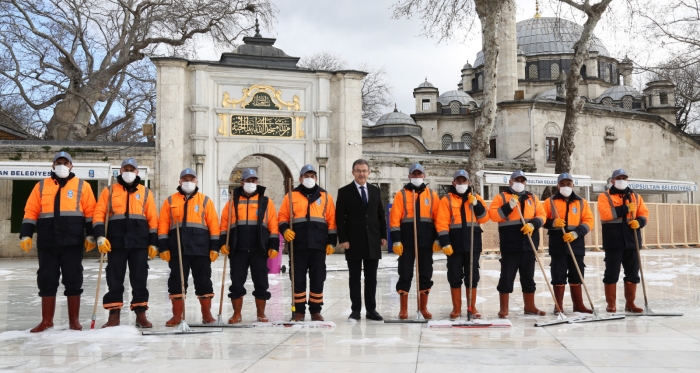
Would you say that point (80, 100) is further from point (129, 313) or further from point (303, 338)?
point (303, 338)

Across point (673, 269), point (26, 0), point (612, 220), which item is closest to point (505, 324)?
point (612, 220)

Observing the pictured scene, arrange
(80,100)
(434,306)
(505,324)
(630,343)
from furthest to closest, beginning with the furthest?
(80,100), (434,306), (505,324), (630,343)

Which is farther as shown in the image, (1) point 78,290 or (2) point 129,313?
(2) point 129,313

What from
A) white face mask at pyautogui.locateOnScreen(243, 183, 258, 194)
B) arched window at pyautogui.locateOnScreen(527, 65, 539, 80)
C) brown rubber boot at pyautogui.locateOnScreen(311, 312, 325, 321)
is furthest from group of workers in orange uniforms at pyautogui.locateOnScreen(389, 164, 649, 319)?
arched window at pyautogui.locateOnScreen(527, 65, 539, 80)

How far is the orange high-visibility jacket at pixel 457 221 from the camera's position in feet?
25.5

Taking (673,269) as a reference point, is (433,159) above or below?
above

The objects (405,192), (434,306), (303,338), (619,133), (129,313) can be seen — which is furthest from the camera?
(619,133)

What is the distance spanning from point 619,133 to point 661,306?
25.8 m

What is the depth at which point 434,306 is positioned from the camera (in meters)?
8.98

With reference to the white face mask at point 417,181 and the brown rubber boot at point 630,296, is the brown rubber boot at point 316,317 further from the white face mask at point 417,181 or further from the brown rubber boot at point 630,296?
the brown rubber boot at point 630,296

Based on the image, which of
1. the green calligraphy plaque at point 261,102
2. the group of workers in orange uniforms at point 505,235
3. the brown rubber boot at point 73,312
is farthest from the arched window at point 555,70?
the brown rubber boot at point 73,312

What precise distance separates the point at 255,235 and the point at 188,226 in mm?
736

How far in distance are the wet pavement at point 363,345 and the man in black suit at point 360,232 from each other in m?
0.33

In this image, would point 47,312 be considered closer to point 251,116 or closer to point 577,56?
point 251,116
